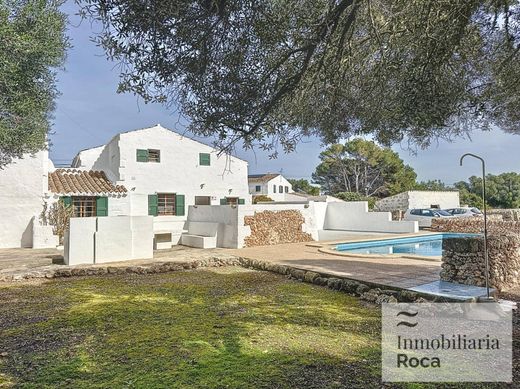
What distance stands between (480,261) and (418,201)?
32694mm

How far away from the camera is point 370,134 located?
7.83m

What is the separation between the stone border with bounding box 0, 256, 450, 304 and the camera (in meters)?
8.02

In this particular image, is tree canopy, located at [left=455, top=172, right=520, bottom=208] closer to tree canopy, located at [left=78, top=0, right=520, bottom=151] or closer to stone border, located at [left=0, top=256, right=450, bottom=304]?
stone border, located at [left=0, top=256, right=450, bottom=304]

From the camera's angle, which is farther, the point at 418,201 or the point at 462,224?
the point at 418,201

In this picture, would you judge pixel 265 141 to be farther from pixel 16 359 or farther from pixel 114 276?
pixel 114 276

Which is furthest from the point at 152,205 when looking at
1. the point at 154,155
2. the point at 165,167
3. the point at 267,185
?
the point at 267,185

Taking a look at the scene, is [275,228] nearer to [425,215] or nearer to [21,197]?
[21,197]

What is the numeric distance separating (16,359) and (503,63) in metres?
8.28

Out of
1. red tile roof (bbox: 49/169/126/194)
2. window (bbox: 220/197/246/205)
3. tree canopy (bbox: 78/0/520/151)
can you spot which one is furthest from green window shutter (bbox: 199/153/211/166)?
tree canopy (bbox: 78/0/520/151)

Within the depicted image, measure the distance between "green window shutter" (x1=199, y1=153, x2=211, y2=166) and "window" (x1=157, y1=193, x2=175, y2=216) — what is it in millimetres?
2613

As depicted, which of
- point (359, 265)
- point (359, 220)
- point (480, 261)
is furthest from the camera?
point (359, 220)

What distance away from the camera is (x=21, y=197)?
1741cm

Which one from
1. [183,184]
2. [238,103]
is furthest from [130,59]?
[183,184]

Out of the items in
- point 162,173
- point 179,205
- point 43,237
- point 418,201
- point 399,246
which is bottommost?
point 399,246
